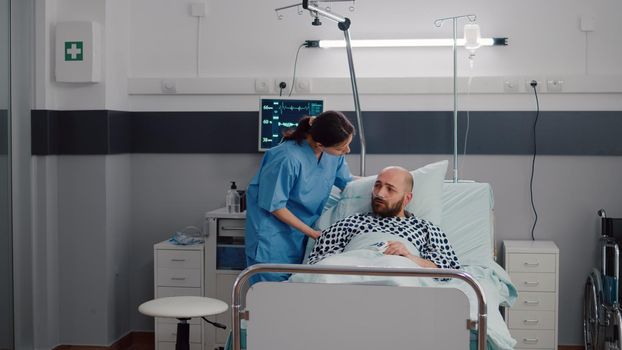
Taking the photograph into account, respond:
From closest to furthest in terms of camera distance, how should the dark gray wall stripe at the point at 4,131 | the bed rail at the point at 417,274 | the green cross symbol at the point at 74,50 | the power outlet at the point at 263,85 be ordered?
the bed rail at the point at 417,274, the dark gray wall stripe at the point at 4,131, the green cross symbol at the point at 74,50, the power outlet at the point at 263,85

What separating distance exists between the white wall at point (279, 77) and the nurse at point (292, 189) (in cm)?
101

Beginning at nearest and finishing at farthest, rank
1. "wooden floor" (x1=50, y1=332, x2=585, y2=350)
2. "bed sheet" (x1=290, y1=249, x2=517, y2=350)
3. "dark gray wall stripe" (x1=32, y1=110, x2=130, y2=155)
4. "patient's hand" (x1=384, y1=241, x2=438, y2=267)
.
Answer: "bed sheet" (x1=290, y1=249, x2=517, y2=350)
"patient's hand" (x1=384, y1=241, x2=438, y2=267)
"dark gray wall stripe" (x1=32, y1=110, x2=130, y2=155)
"wooden floor" (x1=50, y1=332, x2=585, y2=350)

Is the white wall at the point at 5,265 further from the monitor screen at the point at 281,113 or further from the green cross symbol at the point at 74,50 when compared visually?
the monitor screen at the point at 281,113

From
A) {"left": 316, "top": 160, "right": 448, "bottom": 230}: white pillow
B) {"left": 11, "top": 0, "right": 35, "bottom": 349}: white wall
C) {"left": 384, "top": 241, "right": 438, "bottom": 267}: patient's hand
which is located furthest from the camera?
{"left": 11, "top": 0, "right": 35, "bottom": 349}: white wall

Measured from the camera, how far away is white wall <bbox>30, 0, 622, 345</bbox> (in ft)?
15.0

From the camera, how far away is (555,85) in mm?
4555

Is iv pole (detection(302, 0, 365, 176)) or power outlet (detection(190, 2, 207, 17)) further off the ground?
power outlet (detection(190, 2, 207, 17))

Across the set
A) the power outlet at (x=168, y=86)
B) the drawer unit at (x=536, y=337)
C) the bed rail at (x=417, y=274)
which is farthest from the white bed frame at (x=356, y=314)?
the power outlet at (x=168, y=86)

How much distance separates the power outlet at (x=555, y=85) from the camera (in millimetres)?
4547

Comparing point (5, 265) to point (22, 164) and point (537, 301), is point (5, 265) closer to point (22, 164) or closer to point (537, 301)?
point (22, 164)

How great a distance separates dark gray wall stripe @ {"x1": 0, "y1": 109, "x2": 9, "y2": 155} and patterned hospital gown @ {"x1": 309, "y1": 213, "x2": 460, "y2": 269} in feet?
5.90

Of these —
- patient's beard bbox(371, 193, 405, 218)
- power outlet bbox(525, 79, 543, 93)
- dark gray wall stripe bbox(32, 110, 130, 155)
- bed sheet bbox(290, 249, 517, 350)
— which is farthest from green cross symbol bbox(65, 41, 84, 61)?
power outlet bbox(525, 79, 543, 93)

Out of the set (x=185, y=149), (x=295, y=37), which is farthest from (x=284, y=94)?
(x=185, y=149)

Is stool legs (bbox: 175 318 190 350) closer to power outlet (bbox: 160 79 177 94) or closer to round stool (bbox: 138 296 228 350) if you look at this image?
round stool (bbox: 138 296 228 350)
